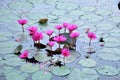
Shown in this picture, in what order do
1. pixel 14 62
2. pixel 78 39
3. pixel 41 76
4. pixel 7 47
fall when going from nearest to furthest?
1. pixel 41 76
2. pixel 14 62
3. pixel 7 47
4. pixel 78 39

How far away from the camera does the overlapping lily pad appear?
6.96 ft

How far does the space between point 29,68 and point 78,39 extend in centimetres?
51

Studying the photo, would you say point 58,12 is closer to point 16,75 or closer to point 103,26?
point 103,26

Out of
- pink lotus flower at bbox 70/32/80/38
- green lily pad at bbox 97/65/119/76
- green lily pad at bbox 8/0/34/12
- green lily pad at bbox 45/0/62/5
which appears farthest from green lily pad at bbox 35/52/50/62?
green lily pad at bbox 45/0/62/5

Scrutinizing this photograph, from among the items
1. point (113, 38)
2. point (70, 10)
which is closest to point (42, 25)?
point (70, 10)

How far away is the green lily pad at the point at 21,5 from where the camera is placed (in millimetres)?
2828

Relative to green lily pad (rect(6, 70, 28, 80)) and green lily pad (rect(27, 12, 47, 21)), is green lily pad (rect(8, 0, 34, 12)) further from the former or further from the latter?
green lily pad (rect(6, 70, 28, 80))

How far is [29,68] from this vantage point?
195 cm

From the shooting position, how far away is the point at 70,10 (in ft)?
9.11

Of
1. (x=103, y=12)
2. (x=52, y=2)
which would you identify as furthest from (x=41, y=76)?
(x=52, y=2)

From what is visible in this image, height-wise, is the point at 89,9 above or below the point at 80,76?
above

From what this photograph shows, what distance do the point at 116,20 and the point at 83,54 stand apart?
2.11 ft

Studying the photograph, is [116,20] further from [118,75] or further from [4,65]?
[4,65]

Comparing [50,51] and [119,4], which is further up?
[119,4]
